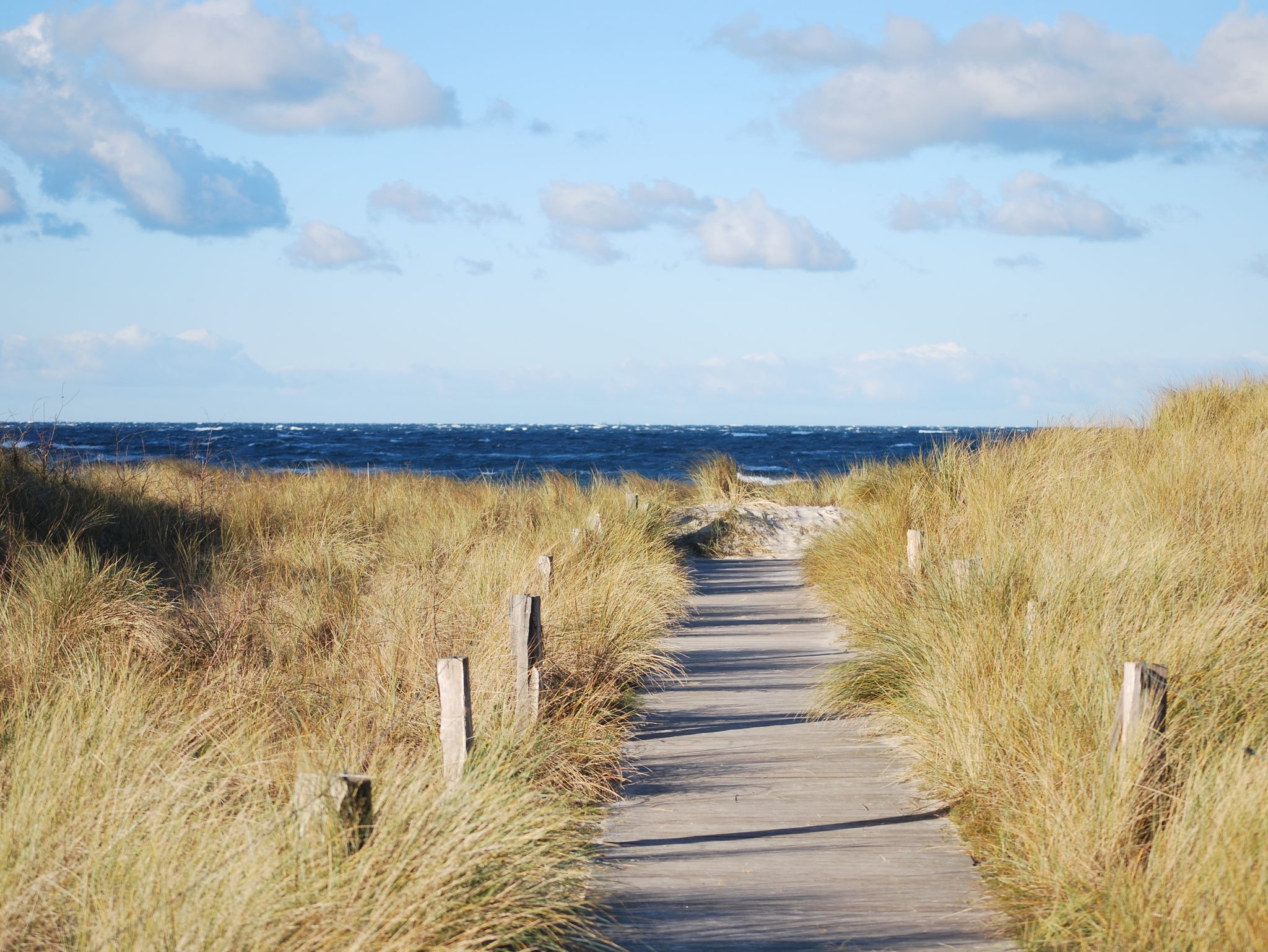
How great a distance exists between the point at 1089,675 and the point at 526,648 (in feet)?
9.18

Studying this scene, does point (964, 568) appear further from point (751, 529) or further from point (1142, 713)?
point (751, 529)

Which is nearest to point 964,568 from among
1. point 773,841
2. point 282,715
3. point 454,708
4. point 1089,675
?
point 1089,675

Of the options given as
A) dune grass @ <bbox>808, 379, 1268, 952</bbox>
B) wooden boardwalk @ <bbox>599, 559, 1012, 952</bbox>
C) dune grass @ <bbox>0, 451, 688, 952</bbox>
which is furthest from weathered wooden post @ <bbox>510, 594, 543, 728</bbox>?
dune grass @ <bbox>808, 379, 1268, 952</bbox>

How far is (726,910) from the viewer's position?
3.91 meters

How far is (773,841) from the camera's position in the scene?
182 inches

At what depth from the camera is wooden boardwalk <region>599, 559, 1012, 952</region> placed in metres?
3.75

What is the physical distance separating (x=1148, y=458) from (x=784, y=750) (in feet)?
21.2

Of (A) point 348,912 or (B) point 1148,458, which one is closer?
(A) point 348,912

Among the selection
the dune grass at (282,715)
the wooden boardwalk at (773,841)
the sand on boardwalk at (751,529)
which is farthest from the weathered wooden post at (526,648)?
the sand on boardwalk at (751,529)

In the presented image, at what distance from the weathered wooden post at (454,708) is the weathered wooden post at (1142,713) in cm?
256

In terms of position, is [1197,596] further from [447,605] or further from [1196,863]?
[447,605]

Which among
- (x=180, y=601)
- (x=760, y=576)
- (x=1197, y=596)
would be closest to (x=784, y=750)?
(x=1197, y=596)

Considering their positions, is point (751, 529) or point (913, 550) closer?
point (913, 550)

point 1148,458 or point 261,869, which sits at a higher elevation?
point 1148,458
